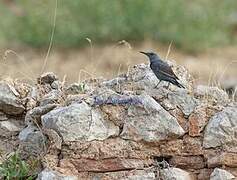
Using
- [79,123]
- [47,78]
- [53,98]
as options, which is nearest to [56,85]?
[47,78]

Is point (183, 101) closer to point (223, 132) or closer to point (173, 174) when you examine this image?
point (223, 132)

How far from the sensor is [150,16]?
19297mm

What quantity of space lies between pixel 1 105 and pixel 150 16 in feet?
41.7

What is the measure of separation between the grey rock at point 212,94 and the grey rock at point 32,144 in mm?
1253

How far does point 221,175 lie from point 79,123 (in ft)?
3.55

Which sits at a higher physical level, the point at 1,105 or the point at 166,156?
the point at 1,105

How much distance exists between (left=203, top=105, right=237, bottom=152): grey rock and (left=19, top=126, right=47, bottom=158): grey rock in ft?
4.03

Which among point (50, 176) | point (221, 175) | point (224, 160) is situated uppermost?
point (224, 160)

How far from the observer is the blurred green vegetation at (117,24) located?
19.2 metres

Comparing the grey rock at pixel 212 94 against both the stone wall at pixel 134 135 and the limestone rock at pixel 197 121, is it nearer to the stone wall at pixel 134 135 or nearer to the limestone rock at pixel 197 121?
the stone wall at pixel 134 135

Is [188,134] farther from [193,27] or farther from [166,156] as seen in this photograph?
[193,27]

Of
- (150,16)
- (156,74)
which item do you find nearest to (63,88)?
(156,74)

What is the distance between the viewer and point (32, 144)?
6.51 meters

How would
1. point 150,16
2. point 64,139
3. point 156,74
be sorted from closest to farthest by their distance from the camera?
point 64,139 → point 156,74 → point 150,16
